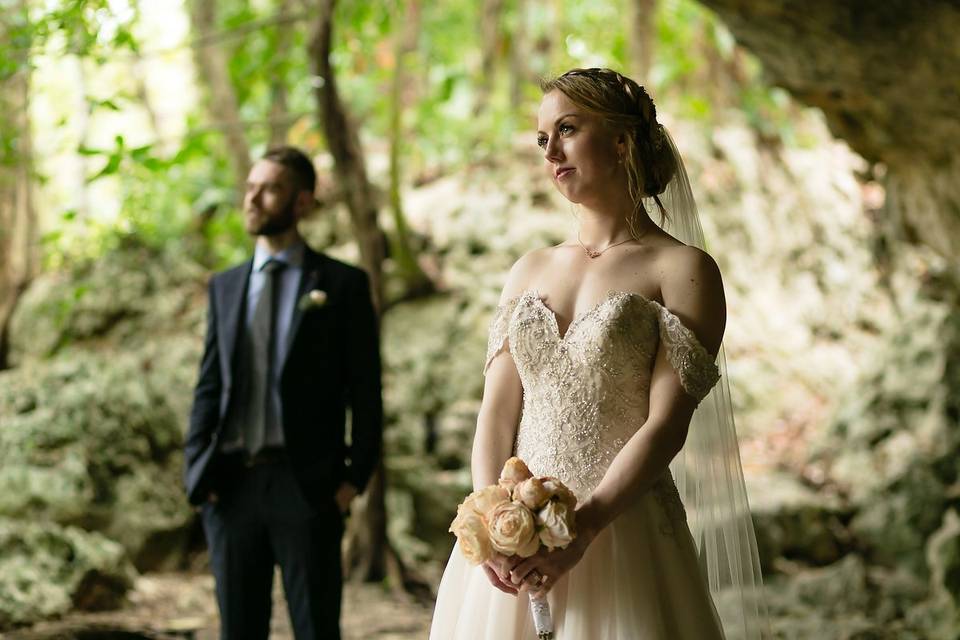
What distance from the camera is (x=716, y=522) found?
8.20 feet

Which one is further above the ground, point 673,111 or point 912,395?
point 673,111

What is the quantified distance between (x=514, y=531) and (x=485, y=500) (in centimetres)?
11

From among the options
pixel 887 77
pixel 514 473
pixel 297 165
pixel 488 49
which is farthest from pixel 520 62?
pixel 514 473

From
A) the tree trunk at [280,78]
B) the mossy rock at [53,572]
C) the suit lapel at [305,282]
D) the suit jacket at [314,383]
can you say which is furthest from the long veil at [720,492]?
the tree trunk at [280,78]

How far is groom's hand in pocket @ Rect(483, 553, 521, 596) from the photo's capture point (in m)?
1.99

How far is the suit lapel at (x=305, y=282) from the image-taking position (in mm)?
3383

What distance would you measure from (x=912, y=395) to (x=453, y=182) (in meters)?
4.58

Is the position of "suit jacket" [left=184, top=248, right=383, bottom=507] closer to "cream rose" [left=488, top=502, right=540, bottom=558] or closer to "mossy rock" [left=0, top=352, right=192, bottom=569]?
"cream rose" [left=488, top=502, right=540, bottom=558]

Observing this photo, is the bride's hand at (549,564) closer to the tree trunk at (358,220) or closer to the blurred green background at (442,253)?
the blurred green background at (442,253)

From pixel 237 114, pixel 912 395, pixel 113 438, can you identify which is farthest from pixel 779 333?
pixel 113 438

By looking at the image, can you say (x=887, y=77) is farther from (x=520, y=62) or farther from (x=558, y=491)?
(x=520, y=62)

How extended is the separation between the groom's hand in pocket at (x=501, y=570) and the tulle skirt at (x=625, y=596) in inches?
5.5

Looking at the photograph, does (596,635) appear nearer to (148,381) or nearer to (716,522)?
(716,522)

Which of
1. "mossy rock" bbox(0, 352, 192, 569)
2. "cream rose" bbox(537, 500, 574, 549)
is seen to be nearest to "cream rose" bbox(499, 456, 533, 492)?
"cream rose" bbox(537, 500, 574, 549)
